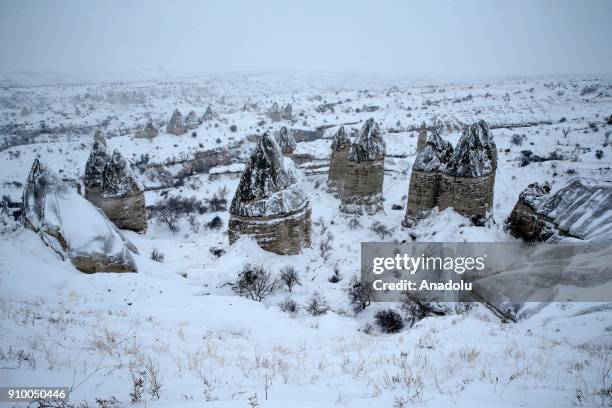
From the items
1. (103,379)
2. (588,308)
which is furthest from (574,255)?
(103,379)

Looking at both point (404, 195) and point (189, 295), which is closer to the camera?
point (189, 295)

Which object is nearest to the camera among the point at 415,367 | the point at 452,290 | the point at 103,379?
the point at 103,379

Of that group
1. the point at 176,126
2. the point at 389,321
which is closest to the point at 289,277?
the point at 389,321

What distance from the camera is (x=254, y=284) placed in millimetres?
11102

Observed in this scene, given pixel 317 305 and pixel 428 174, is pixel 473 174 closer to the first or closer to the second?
pixel 428 174

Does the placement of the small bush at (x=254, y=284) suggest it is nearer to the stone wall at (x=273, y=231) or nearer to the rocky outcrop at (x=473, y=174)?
the stone wall at (x=273, y=231)

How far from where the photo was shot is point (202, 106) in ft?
317

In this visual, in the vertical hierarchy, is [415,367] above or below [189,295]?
above

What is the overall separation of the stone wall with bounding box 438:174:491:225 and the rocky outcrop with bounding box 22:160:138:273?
1329 centimetres

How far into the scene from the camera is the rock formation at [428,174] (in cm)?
1747

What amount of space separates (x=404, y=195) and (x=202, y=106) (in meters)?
83.6

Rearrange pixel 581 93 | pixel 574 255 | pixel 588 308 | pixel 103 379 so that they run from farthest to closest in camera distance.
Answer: pixel 581 93
pixel 574 255
pixel 588 308
pixel 103 379

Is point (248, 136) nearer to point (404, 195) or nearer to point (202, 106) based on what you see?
point (404, 195)

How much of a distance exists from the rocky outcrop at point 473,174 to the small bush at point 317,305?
821cm
